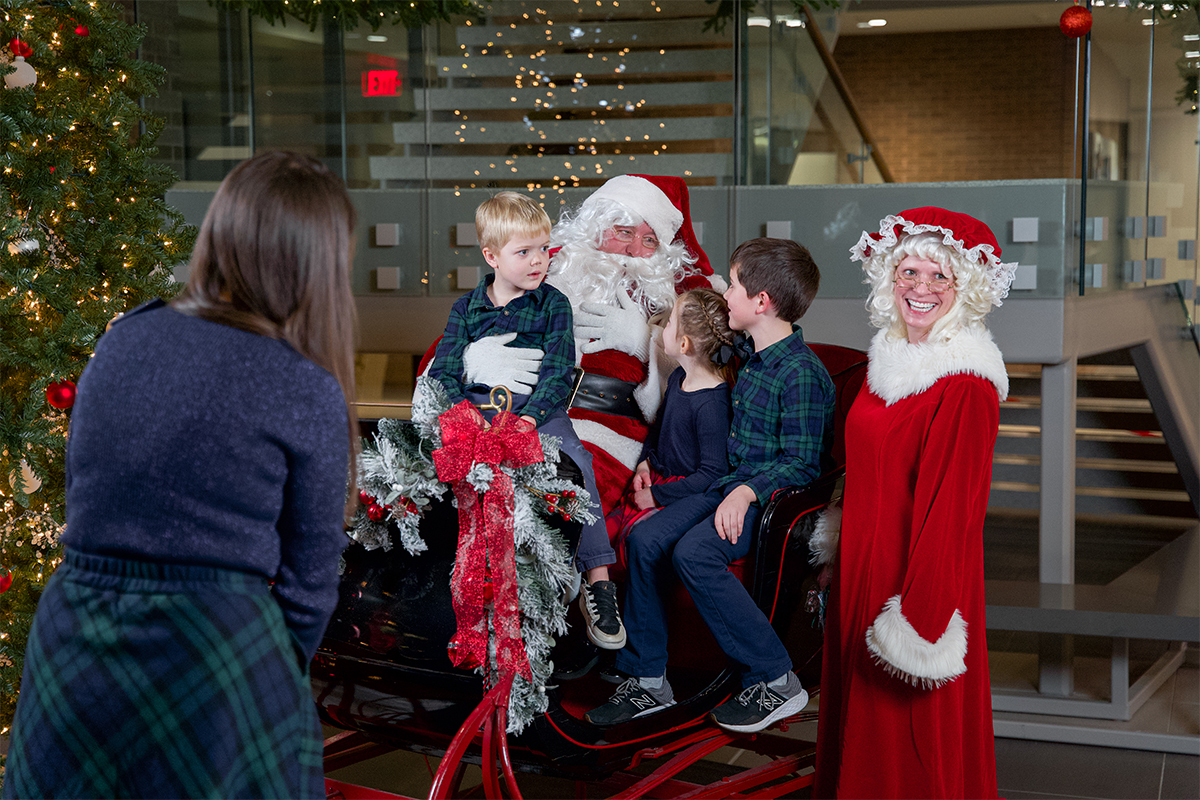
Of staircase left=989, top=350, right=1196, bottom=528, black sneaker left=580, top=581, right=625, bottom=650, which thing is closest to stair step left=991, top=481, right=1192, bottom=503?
staircase left=989, top=350, right=1196, bottom=528

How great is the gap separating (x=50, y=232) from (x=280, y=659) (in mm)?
2440

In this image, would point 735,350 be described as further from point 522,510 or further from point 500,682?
point 500,682

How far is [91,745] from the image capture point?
4.42ft

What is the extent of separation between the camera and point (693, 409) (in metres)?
2.77

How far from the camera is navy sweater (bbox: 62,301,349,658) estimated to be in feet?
4.30

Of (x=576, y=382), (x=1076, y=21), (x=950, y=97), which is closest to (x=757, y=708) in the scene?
(x=576, y=382)

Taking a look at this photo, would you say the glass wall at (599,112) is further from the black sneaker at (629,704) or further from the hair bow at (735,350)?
the black sneaker at (629,704)

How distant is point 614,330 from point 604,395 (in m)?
0.23

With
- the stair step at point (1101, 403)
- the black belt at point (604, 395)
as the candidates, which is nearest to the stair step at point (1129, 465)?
the stair step at point (1101, 403)

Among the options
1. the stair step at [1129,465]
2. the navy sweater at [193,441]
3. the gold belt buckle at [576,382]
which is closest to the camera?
the navy sweater at [193,441]

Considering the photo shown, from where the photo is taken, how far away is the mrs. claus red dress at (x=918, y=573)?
2244mm

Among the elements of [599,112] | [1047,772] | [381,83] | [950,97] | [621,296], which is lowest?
[1047,772]

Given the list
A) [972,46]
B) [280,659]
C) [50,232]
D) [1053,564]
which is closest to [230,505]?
[280,659]

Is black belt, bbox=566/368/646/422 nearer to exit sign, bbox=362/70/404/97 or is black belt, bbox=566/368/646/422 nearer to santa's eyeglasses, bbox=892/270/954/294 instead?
santa's eyeglasses, bbox=892/270/954/294
